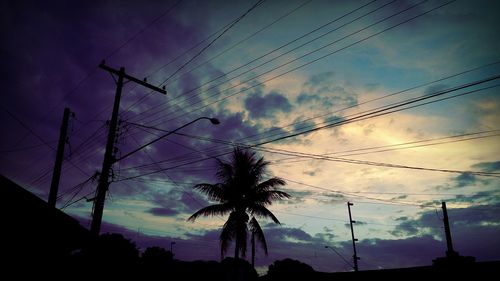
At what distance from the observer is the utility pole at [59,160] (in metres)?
17.5

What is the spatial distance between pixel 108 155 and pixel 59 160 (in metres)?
7.06

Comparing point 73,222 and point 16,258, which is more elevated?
point 73,222

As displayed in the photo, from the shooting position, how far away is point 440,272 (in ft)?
46.2

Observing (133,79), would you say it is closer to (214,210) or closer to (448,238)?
(214,210)

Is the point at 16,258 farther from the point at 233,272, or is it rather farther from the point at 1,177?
the point at 233,272

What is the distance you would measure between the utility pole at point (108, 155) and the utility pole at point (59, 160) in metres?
4.60

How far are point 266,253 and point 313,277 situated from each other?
331 cm

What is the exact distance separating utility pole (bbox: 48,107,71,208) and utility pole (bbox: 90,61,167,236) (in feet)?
15.1

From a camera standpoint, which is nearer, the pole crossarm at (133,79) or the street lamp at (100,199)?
the street lamp at (100,199)

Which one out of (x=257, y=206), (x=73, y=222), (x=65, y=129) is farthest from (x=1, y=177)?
(x=257, y=206)

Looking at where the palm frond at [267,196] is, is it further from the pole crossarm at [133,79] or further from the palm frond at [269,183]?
the pole crossarm at [133,79]

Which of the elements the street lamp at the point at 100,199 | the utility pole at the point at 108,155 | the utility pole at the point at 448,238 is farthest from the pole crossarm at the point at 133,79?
the utility pole at the point at 448,238

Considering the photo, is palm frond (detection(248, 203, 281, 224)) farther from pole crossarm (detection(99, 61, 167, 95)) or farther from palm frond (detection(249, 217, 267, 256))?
pole crossarm (detection(99, 61, 167, 95))

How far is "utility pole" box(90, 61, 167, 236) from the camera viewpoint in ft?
41.4
